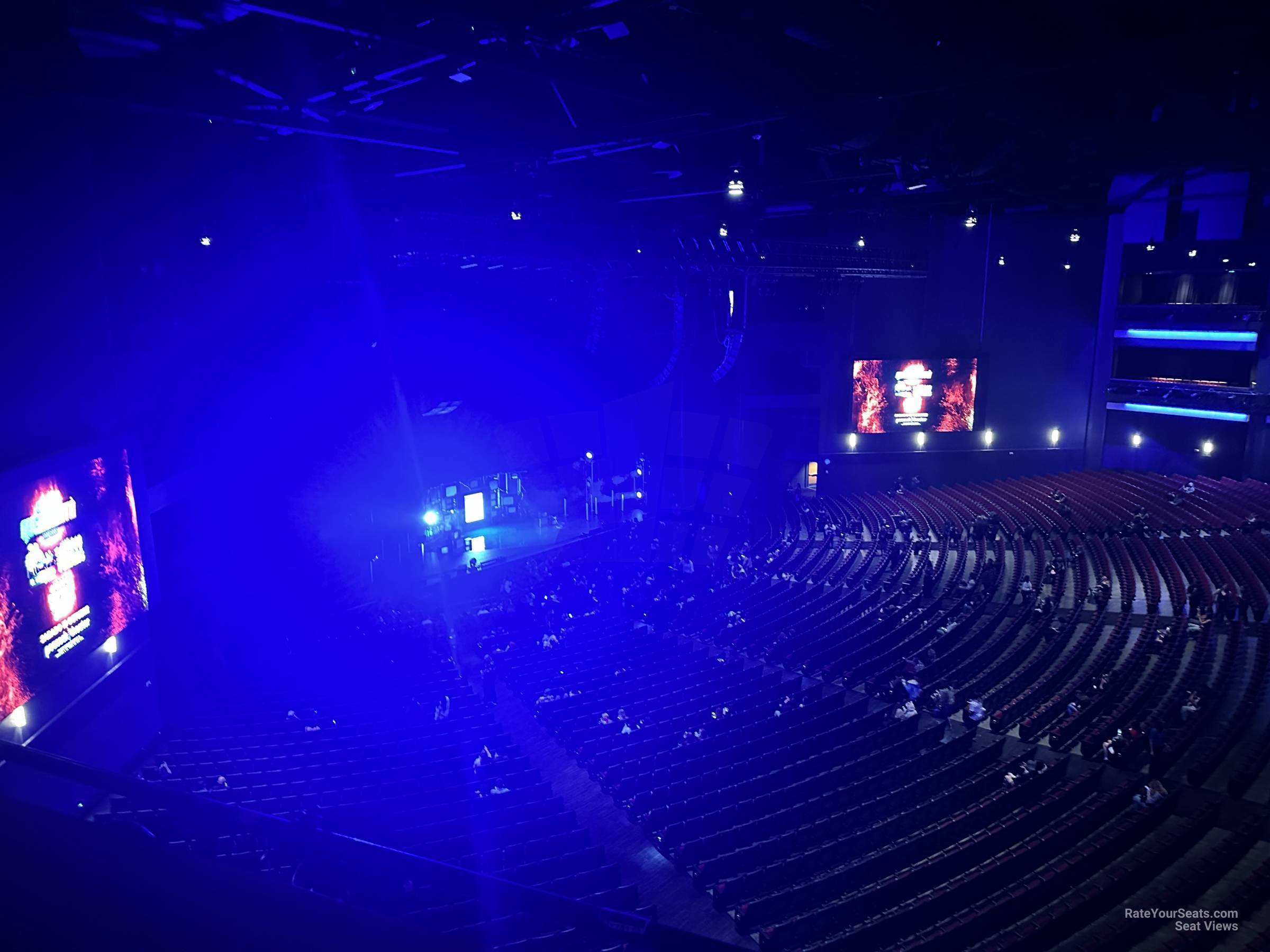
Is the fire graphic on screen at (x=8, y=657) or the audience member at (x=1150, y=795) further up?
the fire graphic on screen at (x=8, y=657)

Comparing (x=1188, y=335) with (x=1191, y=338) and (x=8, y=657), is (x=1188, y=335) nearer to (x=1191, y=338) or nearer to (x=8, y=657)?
(x=1191, y=338)

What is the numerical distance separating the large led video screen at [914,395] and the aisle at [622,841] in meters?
18.2

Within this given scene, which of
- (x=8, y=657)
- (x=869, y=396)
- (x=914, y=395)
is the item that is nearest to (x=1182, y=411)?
(x=914, y=395)

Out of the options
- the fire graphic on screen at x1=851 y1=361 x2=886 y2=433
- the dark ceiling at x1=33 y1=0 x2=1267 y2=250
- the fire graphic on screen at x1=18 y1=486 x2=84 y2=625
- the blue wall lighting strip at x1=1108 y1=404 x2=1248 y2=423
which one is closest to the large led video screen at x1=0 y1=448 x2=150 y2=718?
the fire graphic on screen at x1=18 y1=486 x2=84 y2=625

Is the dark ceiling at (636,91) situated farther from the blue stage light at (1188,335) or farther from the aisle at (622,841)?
the blue stage light at (1188,335)

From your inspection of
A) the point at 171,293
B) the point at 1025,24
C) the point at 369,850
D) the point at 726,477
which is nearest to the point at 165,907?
the point at 369,850

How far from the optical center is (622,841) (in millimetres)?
8852

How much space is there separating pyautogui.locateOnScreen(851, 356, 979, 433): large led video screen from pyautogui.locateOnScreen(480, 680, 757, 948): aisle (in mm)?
18197

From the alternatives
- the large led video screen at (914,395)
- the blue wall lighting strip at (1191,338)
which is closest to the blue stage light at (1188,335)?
the blue wall lighting strip at (1191,338)

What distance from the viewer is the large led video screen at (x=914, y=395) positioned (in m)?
26.3

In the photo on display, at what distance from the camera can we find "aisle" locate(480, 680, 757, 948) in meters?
Answer: 7.45

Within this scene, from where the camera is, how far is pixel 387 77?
28.2 ft

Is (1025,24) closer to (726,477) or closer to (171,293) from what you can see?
(171,293)

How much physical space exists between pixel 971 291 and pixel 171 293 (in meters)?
23.8
